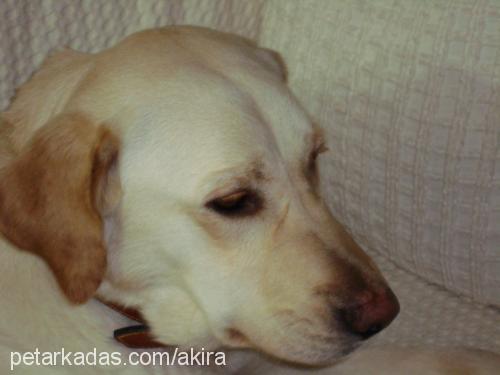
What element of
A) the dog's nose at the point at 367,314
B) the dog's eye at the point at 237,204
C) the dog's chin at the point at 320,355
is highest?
the dog's eye at the point at 237,204

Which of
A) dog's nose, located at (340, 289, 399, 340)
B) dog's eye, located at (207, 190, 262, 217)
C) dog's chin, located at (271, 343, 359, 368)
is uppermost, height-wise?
dog's eye, located at (207, 190, 262, 217)

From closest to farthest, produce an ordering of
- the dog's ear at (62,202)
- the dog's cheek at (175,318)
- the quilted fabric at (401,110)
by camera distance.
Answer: the dog's ear at (62,202) → the dog's cheek at (175,318) → the quilted fabric at (401,110)

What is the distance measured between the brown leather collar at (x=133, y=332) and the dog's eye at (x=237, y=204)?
326mm

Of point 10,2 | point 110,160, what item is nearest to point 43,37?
point 10,2

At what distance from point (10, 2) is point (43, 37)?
13 cm

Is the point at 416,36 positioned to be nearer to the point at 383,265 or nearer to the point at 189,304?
the point at 383,265

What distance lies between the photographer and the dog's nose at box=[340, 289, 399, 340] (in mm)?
1651

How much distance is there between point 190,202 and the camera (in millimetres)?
1668

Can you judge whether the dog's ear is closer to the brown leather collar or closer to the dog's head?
the dog's head

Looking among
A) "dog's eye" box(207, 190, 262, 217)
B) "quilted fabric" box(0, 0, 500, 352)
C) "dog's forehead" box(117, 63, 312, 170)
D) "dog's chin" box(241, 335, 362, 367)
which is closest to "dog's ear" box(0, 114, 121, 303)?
"dog's forehead" box(117, 63, 312, 170)

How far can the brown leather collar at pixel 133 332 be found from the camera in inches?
71.6

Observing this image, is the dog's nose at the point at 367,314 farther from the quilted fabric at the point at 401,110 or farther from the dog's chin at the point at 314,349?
the quilted fabric at the point at 401,110

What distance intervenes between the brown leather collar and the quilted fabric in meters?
0.65

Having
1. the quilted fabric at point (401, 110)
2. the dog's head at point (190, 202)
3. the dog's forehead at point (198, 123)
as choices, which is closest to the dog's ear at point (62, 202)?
the dog's head at point (190, 202)
